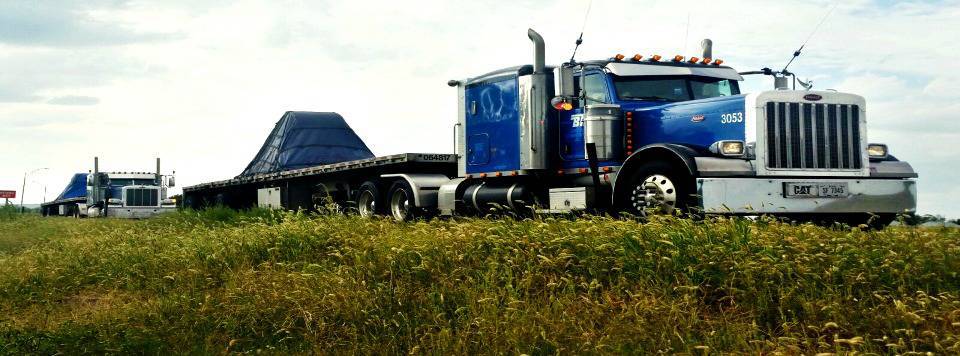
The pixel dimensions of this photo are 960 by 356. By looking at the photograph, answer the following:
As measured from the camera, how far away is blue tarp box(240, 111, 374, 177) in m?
23.1

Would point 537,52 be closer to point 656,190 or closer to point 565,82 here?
point 565,82

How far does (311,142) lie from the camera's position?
23359 mm

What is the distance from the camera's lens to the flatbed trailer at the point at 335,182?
1683 centimetres

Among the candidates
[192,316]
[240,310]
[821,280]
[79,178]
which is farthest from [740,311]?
[79,178]

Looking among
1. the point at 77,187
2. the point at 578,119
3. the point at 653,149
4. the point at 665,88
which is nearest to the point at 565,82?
the point at 578,119

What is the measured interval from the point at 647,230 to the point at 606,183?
16.1ft

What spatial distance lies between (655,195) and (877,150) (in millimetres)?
3634

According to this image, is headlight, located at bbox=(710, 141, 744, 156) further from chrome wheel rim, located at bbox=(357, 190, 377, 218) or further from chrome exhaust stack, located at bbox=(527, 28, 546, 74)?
chrome wheel rim, located at bbox=(357, 190, 377, 218)

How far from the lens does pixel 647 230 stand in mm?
8133

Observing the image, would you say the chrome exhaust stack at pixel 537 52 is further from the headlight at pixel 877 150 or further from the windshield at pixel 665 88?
the headlight at pixel 877 150

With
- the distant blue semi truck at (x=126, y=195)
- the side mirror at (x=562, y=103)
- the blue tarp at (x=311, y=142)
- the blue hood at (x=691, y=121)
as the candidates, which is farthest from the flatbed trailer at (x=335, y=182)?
the distant blue semi truck at (x=126, y=195)

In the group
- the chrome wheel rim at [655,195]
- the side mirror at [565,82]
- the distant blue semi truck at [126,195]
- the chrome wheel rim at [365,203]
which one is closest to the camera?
the chrome wheel rim at [655,195]

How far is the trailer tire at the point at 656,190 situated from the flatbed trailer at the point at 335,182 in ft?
17.0

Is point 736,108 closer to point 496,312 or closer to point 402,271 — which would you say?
point 402,271
